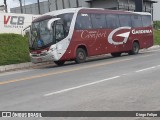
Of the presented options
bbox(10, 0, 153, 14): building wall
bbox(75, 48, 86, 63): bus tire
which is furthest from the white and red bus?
bbox(10, 0, 153, 14): building wall

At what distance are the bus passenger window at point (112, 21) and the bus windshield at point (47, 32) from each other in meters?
4.17

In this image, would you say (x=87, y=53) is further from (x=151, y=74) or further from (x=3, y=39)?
(x=151, y=74)

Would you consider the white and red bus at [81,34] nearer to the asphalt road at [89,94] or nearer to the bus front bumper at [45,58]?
the bus front bumper at [45,58]

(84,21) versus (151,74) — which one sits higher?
(84,21)

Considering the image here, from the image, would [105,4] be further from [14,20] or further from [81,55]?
[81,55]

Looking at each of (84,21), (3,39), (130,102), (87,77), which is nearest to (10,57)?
(3,39)

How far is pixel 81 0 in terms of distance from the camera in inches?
2670

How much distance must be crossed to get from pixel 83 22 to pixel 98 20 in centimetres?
181

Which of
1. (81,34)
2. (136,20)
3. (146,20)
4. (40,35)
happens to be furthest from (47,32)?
(146,20)

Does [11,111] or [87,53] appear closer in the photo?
[11,111]

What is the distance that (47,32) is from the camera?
73.4 feet

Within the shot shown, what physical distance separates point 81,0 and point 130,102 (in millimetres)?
59522

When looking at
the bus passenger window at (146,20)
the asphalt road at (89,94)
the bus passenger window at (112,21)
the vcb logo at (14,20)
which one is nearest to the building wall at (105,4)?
the bus passenger window at (146,20)

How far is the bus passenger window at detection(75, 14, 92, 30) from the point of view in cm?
2362
